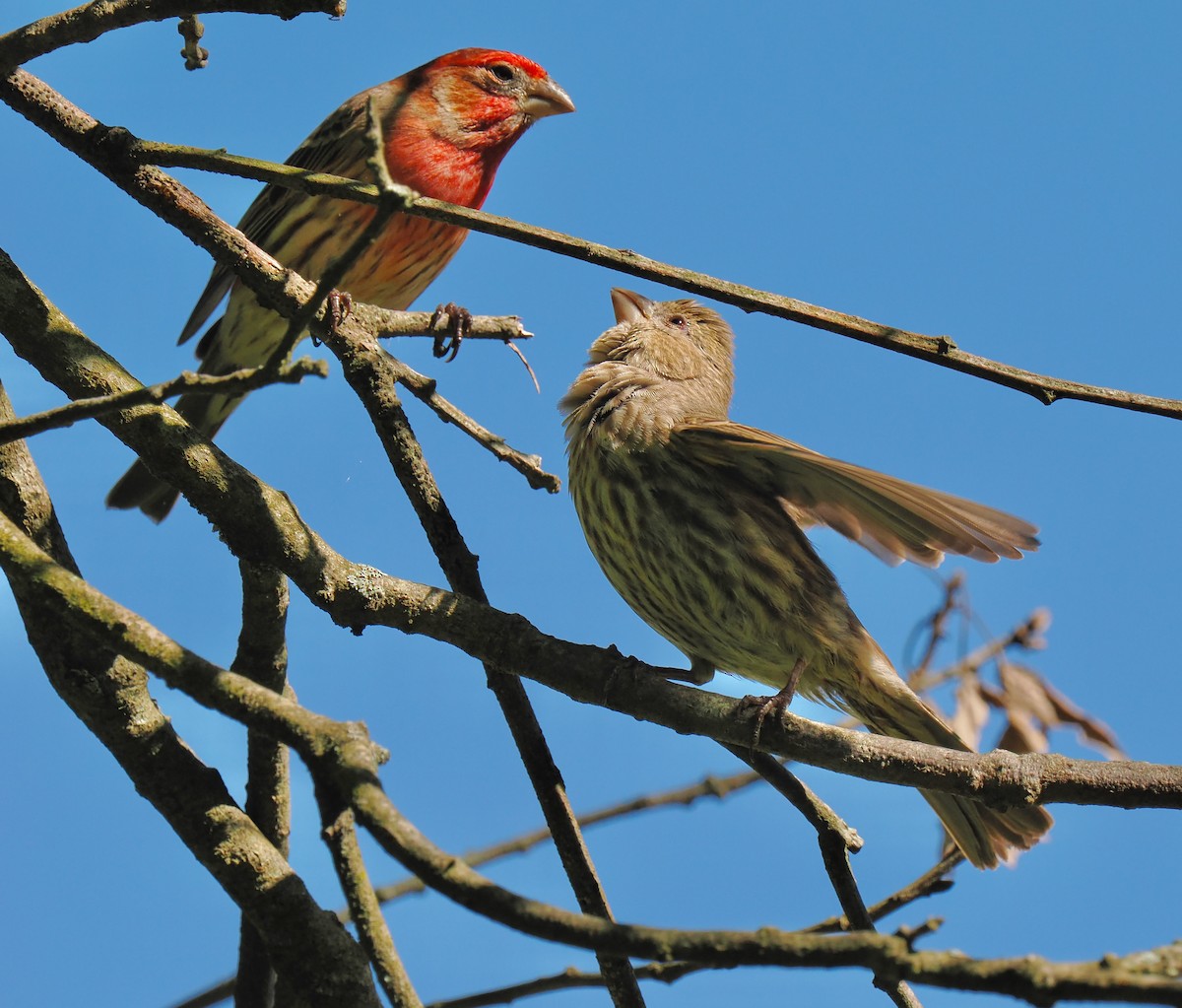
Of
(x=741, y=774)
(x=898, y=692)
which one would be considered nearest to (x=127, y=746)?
(x=741, y=774)

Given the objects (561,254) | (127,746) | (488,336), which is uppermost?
(488,336)

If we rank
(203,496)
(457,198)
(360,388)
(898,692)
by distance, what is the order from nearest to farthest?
(203,496), (360,388), (898,692), (457,198)

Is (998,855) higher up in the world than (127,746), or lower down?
higher up

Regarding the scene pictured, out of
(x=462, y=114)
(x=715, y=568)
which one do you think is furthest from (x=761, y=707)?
(x=462, y=114)

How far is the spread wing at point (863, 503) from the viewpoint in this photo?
3.72m

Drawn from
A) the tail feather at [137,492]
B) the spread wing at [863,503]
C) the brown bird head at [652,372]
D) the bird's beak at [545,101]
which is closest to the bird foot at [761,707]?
the spread wing at [863,503]

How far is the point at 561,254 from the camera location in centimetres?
265

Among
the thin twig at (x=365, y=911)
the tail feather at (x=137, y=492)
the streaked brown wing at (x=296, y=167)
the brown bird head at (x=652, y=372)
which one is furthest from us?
the streaked brown wing at (x=296, y=167)

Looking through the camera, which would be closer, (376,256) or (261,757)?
(261,757)

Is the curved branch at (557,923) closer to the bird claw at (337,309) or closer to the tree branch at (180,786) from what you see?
the tree branch at (180,786)

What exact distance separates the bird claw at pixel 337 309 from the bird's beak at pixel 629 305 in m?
1.84

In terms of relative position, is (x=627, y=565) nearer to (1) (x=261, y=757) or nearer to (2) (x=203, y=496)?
(1) (x=261, y=757)

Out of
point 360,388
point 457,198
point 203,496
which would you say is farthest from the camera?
point 457,198

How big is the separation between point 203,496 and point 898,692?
250 centimetres
